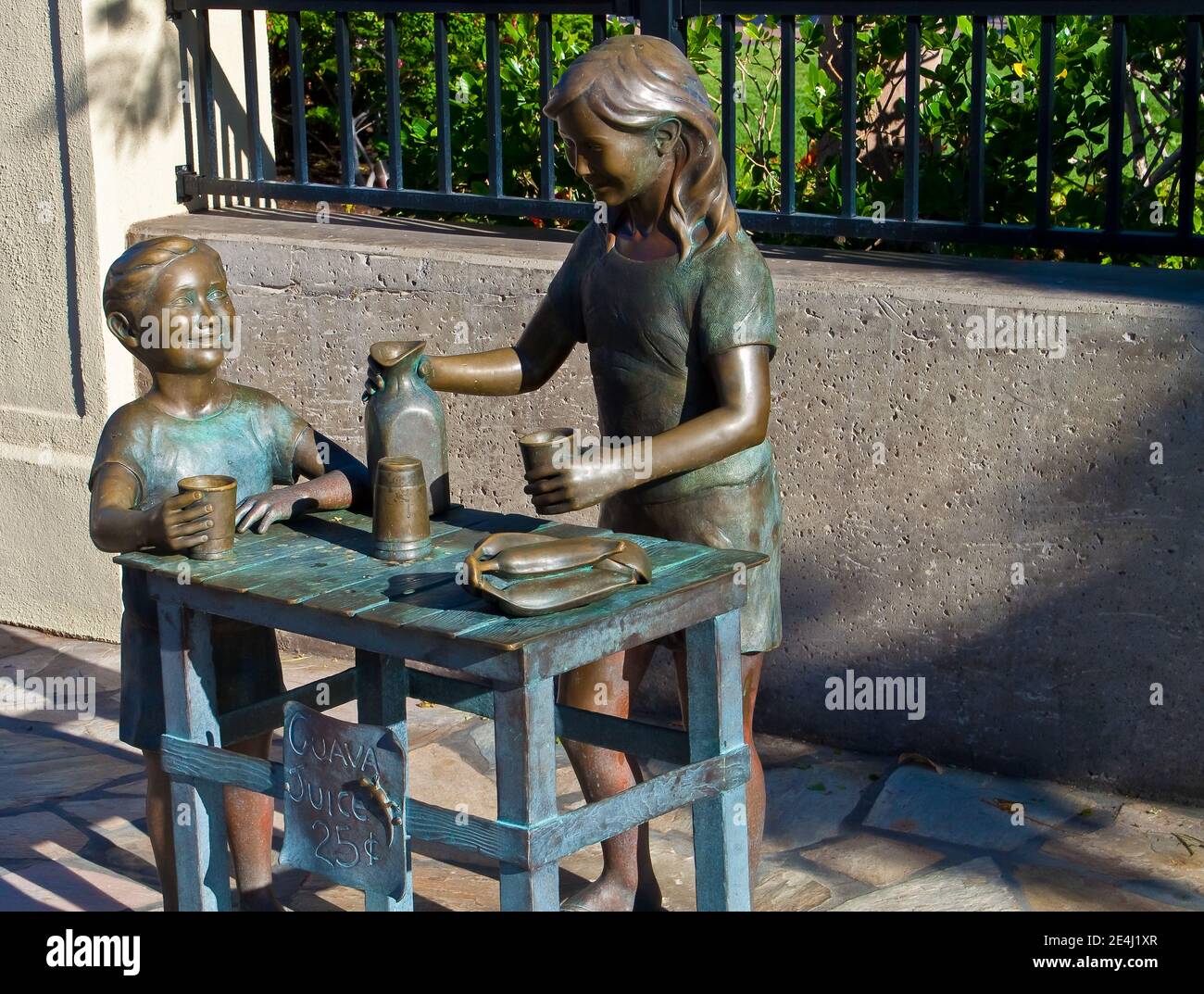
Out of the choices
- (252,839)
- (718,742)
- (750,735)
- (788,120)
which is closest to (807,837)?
(750,735)

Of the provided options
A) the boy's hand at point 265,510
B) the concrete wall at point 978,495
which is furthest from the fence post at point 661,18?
the boy's hand at point 265,510

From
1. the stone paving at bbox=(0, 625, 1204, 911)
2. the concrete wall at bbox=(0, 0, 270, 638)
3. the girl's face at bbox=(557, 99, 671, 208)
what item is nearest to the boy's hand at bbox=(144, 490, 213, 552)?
the girl's face at bbox=(557, 99, 671, 208)

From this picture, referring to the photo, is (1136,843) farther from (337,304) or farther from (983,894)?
(337,304)

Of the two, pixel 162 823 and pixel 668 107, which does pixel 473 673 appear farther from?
pixel 668 107

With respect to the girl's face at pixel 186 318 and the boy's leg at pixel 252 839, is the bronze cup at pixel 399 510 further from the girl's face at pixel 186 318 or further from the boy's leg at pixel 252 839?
the boy's leg at pixel 252 839

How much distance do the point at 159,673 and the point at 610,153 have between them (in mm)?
1359

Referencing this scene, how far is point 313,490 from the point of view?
11.3ft

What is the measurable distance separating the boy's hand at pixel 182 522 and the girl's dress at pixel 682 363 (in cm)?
81

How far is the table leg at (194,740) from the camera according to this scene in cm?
328

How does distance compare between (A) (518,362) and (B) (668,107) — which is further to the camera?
(A) (518,362)

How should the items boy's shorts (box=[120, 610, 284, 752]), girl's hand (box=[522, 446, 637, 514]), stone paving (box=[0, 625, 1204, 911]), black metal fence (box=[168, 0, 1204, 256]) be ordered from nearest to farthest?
girl's hand (box=[522, 446, 637, 514]) < boy's shorts (box=[120, 610, 284, 752]) < stone paving (box=[0, 625, 1204, 911]) < black metal fence (box=[168, 0, 1204, 256])

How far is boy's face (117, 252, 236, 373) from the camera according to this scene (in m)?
3.28

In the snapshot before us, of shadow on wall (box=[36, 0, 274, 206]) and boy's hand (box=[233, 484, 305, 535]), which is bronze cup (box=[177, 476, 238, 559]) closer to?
boy's hand (box=[233, 484, 305, 535])

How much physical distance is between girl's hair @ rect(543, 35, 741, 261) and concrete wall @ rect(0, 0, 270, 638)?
9.06 feet
